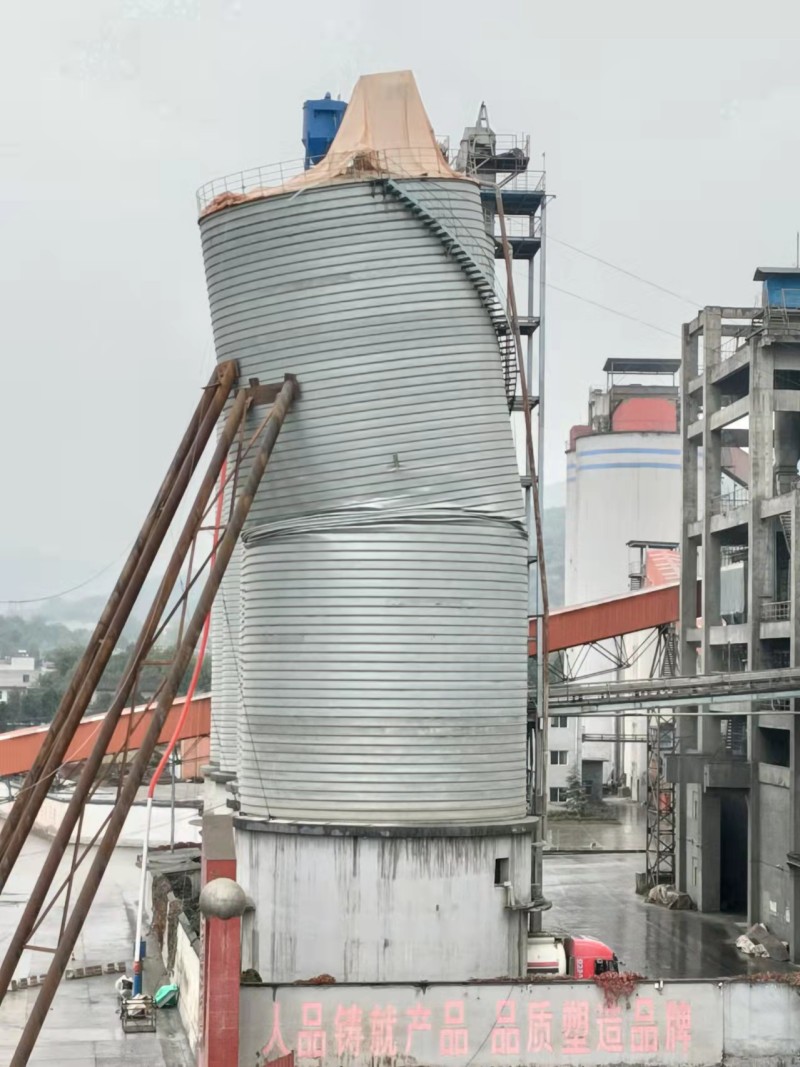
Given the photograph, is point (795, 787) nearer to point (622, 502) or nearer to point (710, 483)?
point (710, 483)

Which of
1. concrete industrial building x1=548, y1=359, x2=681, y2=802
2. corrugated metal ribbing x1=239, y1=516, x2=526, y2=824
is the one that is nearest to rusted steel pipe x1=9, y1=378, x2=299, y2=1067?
corrugated metal ribbing x1=239, y1=516, x2=526, y2=824

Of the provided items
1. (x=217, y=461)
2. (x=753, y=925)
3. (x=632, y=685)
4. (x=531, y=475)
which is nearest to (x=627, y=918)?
(x=753, y=925)

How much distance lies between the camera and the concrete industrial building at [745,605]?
4475 cm

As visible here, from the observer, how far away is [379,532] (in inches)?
1291

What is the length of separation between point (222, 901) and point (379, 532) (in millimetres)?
9754

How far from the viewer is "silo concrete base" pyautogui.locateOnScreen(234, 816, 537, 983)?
1244 inches

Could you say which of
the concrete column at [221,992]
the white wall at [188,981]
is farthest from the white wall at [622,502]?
the concrete column at [221,992]

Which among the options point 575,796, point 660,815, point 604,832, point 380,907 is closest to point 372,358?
point 380,907

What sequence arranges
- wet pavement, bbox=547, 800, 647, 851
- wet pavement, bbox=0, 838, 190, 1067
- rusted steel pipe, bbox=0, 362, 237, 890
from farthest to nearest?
wet pavement, bbox=547, 800, 647, 851
wet pavement, bbox=0, 838, 190, 1067
rusted steel pipe, bbox=0, 362, 237, 890

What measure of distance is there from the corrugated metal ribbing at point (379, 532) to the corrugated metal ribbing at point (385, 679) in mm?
43

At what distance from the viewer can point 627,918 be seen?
49281 millimetres

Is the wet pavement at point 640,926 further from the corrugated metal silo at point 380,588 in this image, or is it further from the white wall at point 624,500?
the white wall at point 624,500

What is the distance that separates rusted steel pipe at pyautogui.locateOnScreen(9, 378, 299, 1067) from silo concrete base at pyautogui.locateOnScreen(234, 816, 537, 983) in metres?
4.17

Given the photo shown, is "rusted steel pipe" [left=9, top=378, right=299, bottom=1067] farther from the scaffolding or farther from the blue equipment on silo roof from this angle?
the scaffolding
